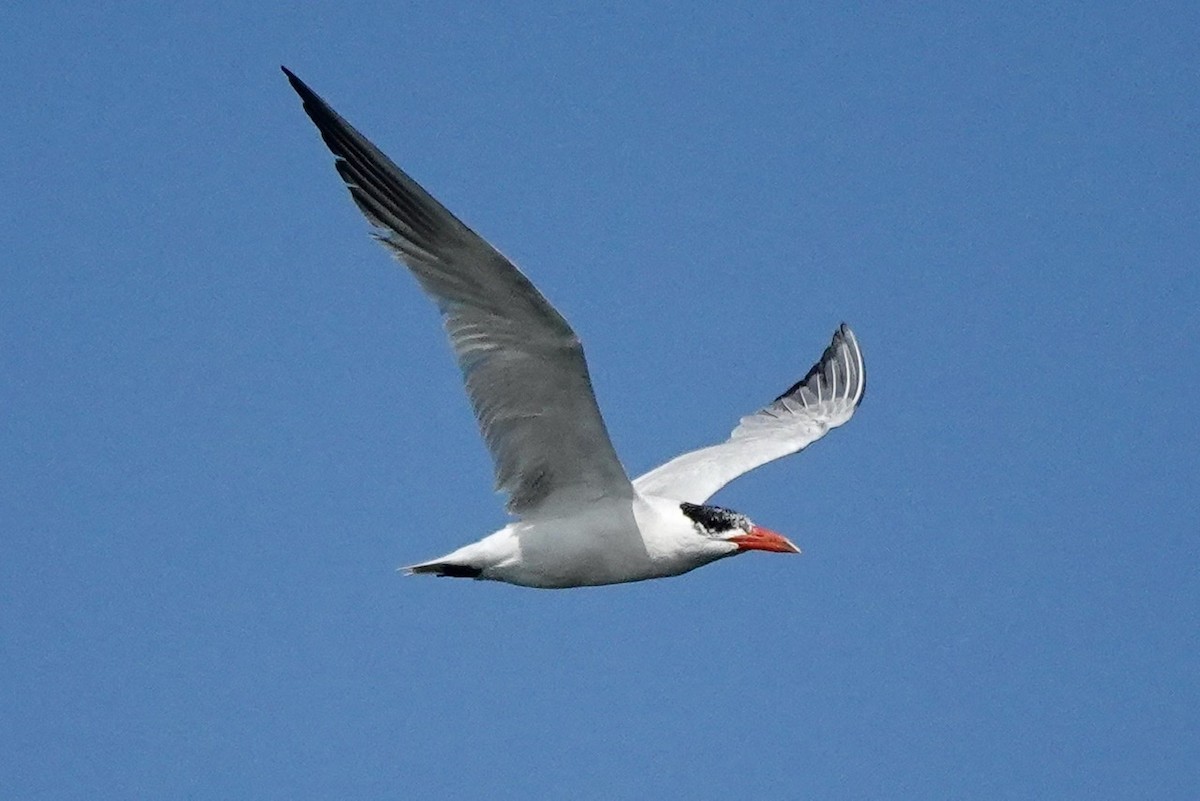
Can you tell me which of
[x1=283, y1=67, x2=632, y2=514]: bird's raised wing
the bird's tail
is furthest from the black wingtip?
the bird's tail

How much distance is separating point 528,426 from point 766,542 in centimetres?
182

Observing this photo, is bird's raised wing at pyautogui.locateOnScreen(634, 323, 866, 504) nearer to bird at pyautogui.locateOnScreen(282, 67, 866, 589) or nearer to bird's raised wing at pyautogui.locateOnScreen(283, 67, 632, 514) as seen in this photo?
bird at pyautogui.locateOnScreen(282, 67, 866, 589)

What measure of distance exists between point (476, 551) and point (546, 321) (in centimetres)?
205

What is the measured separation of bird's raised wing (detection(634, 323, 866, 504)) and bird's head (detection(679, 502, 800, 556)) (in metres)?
1.76

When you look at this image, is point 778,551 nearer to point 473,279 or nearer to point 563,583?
point 563,583

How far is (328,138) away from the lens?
9.34 m

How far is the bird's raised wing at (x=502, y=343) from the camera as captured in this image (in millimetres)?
9359

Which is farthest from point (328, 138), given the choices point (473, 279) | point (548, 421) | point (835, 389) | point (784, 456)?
point (835, 389)

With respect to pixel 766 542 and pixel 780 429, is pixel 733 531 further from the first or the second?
pixel 780 429

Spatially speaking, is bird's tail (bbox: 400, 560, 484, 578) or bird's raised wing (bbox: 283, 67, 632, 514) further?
bird's tail (bbox: 400, 560, 484, 578)

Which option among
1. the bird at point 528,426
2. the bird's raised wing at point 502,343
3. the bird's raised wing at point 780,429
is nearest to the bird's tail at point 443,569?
the bird at point 528,426

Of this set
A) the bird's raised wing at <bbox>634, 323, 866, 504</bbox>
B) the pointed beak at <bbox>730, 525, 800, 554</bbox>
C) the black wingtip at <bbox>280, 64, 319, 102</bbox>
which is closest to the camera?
the black wingtip at <bbox>280, 64, 319, 102</bbox>

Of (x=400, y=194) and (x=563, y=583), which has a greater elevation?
(x=400, y=194)

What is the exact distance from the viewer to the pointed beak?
10914 millimetres
